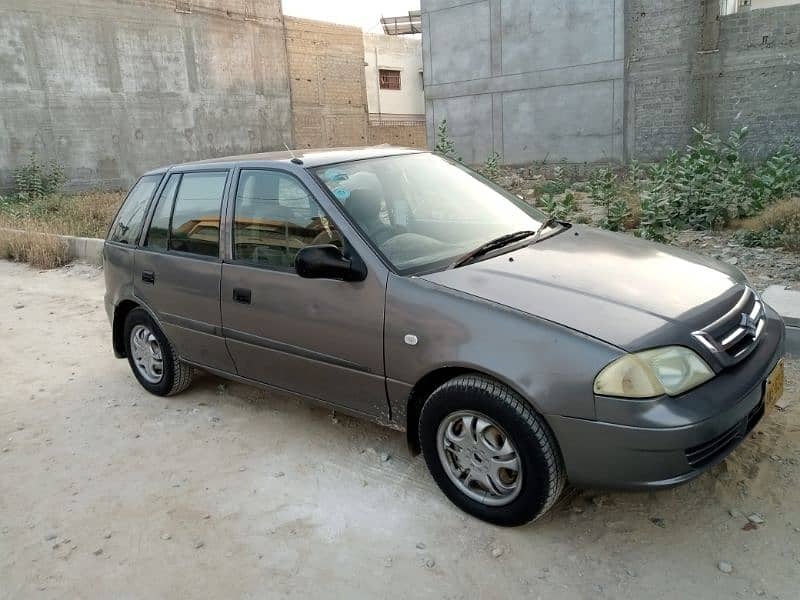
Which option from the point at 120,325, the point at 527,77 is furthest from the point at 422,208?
the point at 527,77

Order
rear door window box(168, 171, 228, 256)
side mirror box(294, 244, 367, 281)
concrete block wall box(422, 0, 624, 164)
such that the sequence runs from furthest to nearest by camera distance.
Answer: concrete block wall box(422, 0, 624, 164) → rear door window box(168, 171, 228, 256) → side mirror box(294, 244, 367, 281)

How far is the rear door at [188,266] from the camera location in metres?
3.90

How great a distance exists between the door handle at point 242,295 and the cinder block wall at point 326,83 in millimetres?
22264

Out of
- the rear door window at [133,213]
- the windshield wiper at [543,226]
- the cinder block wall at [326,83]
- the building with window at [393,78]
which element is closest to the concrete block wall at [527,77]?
the cinder block wall at [326,83]

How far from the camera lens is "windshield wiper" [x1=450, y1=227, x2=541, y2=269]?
123 inches

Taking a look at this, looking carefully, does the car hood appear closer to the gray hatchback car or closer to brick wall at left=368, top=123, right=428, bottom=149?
the gray hatchback car

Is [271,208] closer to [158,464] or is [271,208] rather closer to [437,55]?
[158,464]

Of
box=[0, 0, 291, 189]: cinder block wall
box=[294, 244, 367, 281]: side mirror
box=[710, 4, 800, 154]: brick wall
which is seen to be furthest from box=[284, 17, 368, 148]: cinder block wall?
box=[294, 244, 367, 281]: side mirror

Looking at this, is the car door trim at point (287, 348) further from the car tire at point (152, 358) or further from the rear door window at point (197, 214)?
the car tire at point (152, 358)

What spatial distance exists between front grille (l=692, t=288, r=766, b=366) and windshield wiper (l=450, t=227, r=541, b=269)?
109cm

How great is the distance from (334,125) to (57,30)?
10992 millimetres

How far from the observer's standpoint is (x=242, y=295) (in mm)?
3664

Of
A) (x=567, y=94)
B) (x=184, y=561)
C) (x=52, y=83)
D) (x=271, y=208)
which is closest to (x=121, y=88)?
(x=52, y=83)

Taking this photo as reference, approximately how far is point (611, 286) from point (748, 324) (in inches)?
24.2
